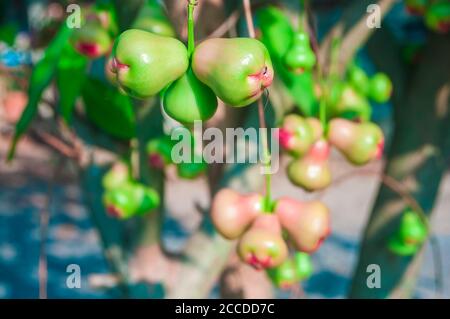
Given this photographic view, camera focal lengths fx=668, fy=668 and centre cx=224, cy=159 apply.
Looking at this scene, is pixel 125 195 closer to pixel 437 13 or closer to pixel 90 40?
pixel 90 40

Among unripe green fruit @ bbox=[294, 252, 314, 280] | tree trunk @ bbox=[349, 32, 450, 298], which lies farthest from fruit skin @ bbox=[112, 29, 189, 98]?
tree trunk @ bbox=[349, 32, 450, 298]

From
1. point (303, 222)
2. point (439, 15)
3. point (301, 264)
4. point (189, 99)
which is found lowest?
point (301, 264)

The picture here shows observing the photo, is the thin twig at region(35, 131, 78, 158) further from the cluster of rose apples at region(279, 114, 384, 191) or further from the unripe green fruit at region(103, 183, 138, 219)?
the cluster of rose apples at region(279, 114, 384, 191)

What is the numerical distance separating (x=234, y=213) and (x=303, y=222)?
0.06 m

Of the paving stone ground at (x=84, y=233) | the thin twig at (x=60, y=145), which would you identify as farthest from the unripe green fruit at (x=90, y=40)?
the paving stone ground at (x=84, y=233)

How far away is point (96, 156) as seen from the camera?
914 millimetres

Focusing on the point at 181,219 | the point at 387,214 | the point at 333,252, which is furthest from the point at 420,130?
the point at 181,219

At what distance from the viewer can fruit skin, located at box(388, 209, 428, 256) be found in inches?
36.1

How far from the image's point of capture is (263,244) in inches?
22.1

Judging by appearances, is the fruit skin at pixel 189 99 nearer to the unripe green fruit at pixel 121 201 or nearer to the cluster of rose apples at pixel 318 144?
the cluster of rose apples at pixel 318 144

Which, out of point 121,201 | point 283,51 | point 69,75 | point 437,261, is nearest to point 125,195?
point 121,201

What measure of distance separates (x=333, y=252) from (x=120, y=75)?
2600mm

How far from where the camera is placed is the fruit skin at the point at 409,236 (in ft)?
3.01

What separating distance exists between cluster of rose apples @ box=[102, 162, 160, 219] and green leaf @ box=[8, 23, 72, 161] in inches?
5.0
